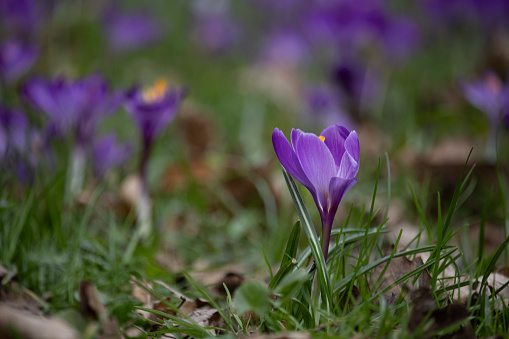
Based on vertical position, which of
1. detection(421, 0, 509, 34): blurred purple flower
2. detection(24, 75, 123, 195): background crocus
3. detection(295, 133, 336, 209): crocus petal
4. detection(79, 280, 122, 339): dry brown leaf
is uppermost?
detection(421, 0, 509, 34): blurred purple flower

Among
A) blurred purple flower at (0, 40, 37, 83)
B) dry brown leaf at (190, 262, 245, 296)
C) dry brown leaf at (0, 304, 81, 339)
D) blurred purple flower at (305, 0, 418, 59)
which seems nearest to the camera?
dry brown leaf at (0, 304, 81, 339)

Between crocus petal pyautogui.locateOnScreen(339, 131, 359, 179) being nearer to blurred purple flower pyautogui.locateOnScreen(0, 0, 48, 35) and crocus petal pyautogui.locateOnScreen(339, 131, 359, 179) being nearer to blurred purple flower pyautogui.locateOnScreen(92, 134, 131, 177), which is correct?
blurred purple flower pyautogui.locateOnScreen(92, 134, 131, 177)

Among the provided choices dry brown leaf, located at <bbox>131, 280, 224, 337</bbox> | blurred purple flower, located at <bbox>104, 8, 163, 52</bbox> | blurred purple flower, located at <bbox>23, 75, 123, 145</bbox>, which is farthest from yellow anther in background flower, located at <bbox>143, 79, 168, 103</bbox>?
blurred purple flower, located at <bbox>104, 8, 163, 52</bbox>

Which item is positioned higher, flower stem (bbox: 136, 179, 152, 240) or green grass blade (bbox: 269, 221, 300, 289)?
green grass blade (bbox: 269, 221, 300, 289)

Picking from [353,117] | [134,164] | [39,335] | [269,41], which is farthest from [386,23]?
[39,335]

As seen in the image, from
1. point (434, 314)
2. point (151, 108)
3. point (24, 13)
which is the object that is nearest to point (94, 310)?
point (434, 314)

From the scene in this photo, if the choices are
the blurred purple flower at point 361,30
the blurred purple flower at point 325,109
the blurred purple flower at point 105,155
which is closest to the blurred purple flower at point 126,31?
the blurred purple flower at point 361,30

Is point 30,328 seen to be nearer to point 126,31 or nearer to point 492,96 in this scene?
point 492,96

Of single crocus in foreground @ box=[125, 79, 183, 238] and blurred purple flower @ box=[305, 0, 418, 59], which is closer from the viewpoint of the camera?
single crocus in foreground @ box=[125, 79, 183, 238]
